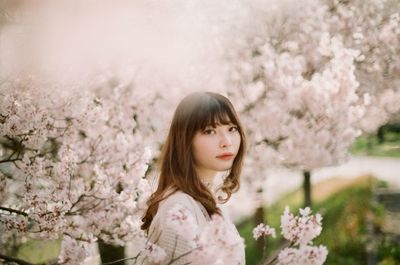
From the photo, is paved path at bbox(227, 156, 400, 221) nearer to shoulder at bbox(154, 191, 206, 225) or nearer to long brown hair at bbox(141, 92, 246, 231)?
long brown hair at bbox(141, 92, 246, 231)

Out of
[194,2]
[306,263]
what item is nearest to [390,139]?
[194,2]

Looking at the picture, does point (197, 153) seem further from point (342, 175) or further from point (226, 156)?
point (342, 175)

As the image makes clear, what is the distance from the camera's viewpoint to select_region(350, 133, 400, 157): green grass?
9805 mm

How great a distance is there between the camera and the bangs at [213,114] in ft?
5.81

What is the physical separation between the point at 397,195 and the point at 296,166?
4.02m

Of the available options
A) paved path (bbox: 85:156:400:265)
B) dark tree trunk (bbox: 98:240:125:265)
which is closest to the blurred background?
dark tree trunk (bbox: 98:240:125:265)

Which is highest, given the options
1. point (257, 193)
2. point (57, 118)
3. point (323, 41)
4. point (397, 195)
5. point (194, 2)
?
point (194, 2)

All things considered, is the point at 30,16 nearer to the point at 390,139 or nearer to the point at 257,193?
the point at 257,193

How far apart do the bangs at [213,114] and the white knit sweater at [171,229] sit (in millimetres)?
243

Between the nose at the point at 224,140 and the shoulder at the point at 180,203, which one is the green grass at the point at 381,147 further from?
the shoulder at the point at 180,203

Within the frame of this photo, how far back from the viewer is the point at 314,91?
201 inches

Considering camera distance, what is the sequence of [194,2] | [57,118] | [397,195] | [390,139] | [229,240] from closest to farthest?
[229,240], [57,118], [194,2], [397,195], [390,139]

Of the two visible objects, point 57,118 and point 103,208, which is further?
point 57,118

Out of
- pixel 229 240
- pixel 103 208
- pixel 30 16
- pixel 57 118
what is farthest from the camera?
pixel 30 16
